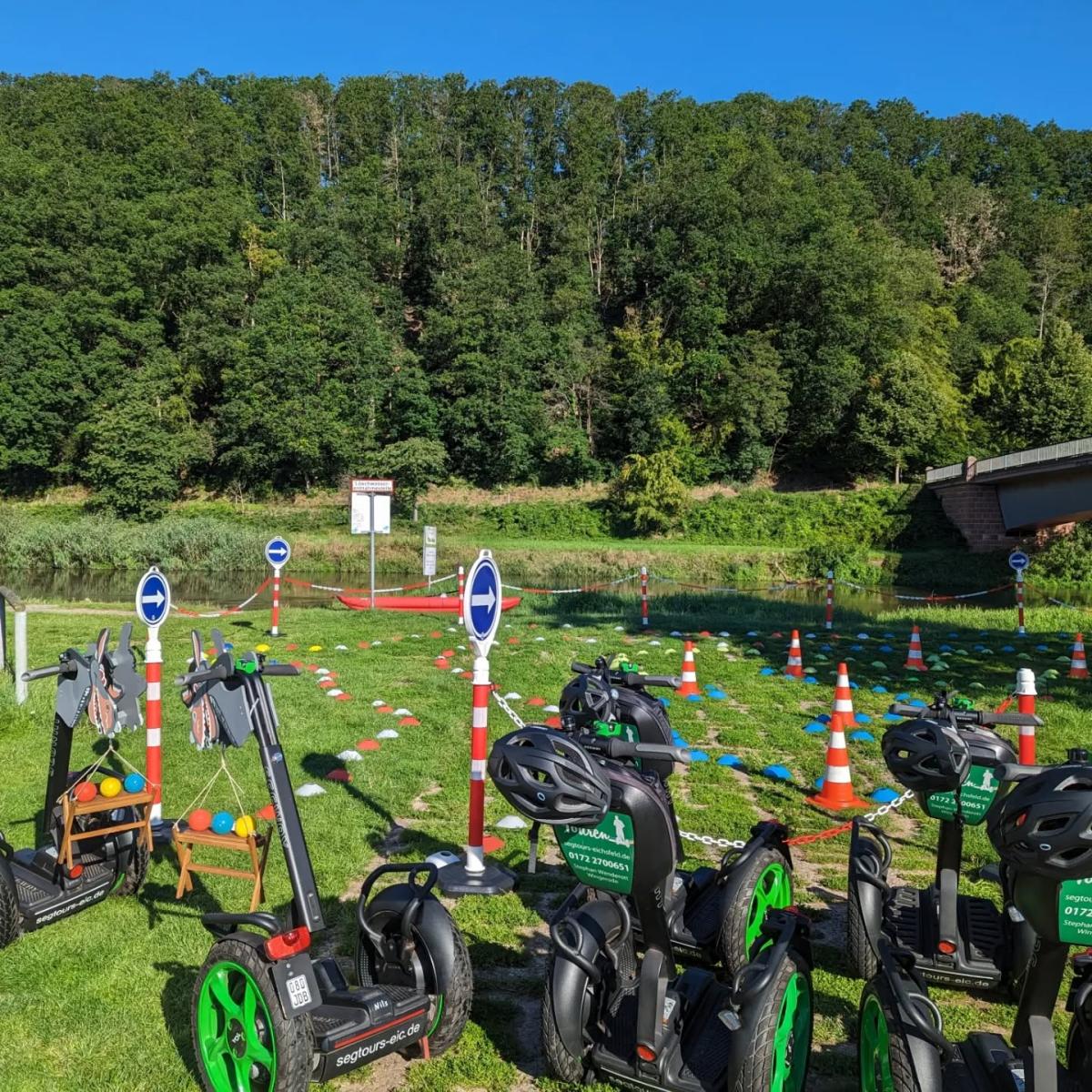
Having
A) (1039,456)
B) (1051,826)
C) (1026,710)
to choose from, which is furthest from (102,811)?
(1039,456)

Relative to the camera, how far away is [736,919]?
3768 mm

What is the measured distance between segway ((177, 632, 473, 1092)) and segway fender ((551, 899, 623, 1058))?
456mm

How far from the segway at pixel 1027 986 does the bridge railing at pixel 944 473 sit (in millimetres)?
37974

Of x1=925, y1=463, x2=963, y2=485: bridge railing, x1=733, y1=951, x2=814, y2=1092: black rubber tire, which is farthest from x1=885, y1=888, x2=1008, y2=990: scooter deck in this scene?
x1=925, y1=463, x2=963, y2=485: bridge railing

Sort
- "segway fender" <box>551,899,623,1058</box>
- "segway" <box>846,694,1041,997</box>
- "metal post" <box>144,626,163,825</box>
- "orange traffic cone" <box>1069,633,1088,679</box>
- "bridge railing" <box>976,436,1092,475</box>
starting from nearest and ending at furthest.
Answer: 1. "segway fender" <box>551,899,623,1058</box>
2. "segway" <box>846,694,1041,997</box>
3. "metal post" <box>144,626,163,825</box>
4. "orange traffic cone" <box>1069,633,1088,679</box>
5. "bridge railing" <box>976,436,1092,475</box>

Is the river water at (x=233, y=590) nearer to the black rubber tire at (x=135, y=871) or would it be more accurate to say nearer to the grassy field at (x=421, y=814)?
the grassy field at (x=421, y=814)

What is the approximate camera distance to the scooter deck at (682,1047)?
300cm

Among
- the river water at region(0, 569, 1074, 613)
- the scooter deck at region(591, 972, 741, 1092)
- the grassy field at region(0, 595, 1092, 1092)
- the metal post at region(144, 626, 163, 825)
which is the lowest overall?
the river water at region(0, 569, 1074, 613)

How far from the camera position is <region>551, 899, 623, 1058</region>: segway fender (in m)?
3.17

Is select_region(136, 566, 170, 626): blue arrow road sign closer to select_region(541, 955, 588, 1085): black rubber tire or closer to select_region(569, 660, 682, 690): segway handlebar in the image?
select_region(569, 660, 682, 690): segway handlebar

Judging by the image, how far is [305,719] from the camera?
875 cm

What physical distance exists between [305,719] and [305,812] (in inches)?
104

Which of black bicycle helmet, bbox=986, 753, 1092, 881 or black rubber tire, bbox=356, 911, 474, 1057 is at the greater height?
black bicycle helmet, bbox=986, 753, 1092, 881

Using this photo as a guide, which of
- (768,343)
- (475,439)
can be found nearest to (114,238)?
(475,439)
